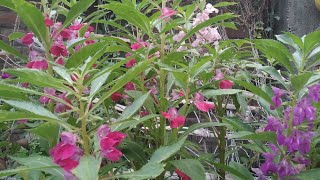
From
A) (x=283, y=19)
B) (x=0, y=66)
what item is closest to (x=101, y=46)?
(x=0, y=66)

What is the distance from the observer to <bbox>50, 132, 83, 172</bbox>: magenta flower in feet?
2.52

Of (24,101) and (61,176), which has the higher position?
(24,101)

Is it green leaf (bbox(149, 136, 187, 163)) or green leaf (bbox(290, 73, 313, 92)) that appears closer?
green leaf (bbox(149, 136, 187, 163))

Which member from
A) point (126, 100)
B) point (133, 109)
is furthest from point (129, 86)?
point (133, 109)

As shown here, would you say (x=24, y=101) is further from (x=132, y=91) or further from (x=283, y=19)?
(x=283, y=19)

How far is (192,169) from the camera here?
967 millimetres

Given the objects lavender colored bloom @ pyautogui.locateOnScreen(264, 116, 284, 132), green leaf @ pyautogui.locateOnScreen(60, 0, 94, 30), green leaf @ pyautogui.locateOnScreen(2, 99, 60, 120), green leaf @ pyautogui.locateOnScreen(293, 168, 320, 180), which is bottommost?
green leaf @ pyautogui.locateOnScreen(293, 168, 320, 180)

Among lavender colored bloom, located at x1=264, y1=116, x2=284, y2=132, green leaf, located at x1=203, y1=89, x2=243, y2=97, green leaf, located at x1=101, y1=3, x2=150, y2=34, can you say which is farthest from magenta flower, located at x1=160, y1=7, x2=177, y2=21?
lavender colored bloom, located at x1=264, y1=116, x2=284, y2=132

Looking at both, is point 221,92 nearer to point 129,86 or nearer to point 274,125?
point 274,125

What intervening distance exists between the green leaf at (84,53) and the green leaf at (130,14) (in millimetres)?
115

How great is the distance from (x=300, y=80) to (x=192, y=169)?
0.27 m

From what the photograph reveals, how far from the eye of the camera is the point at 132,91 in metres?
1.13

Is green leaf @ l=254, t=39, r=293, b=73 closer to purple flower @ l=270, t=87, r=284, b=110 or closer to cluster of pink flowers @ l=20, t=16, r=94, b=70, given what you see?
purple flower @ l=270, t=87, r=284, b=110

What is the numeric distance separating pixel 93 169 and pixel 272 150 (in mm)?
518
